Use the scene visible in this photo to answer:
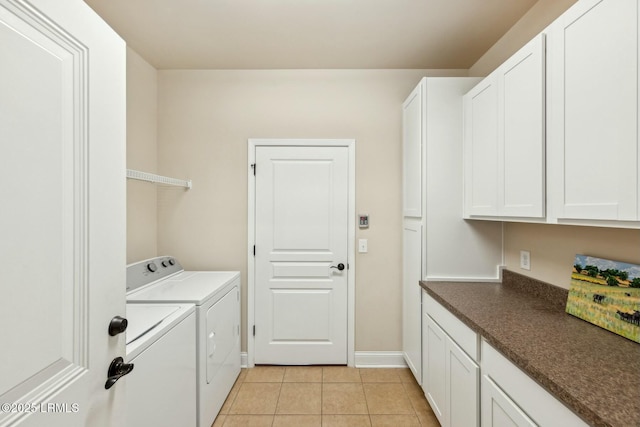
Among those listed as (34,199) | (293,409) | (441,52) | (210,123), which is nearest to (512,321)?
(293,409)

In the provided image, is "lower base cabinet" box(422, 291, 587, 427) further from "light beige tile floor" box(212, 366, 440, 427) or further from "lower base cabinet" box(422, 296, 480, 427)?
"light beige tile floor" box(212, 366, 440, 427)

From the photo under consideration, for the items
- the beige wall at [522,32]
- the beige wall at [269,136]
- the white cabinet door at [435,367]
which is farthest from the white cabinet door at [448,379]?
the beige wall at [522,32]

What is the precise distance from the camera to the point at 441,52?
2.44 meters

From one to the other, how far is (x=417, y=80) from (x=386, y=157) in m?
0.77

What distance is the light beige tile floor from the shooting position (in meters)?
2.03

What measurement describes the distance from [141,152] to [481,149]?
2.66 m

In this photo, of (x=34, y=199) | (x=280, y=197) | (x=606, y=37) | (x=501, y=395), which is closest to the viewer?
(x=34, y=199)

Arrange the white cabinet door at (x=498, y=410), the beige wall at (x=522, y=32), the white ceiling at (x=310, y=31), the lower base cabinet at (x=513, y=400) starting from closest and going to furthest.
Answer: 1. the lower base cabinet at (x=513, y=400)
2. the white cabinet door at (x=498, y=410)
3. the beige wall at (x=522, y=32)
4. the white ceiling at (x=310, y=31)

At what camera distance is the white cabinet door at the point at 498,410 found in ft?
3.62

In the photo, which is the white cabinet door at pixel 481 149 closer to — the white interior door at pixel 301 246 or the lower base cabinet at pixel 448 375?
the lower base cabinet at pixel 448 375

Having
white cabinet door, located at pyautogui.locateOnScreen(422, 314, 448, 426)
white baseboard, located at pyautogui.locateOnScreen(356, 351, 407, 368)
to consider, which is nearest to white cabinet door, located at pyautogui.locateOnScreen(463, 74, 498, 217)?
white cabinet door, located at pyautogui.locateOnScreen(422, 314, 448, 426)

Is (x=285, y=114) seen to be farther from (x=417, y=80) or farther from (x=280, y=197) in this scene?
(x=417, y=80)

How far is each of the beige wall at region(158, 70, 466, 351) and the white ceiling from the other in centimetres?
15

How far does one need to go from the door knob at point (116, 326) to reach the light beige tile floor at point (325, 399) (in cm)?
153
